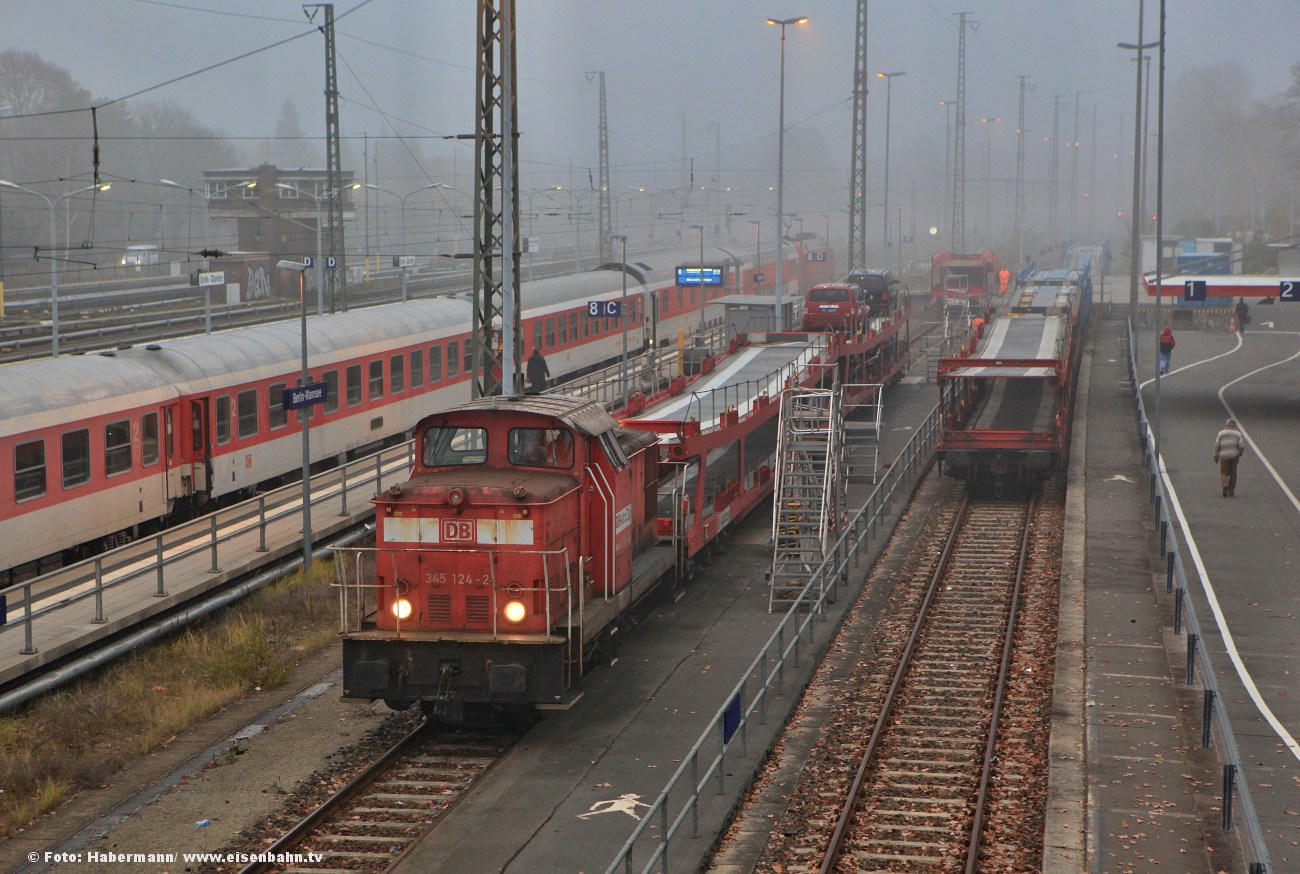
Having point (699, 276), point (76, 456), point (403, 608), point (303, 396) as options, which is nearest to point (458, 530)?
point (403, 608)

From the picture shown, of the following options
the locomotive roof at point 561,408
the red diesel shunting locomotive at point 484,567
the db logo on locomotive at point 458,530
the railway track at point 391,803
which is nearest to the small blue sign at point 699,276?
the locomotive roof at point 561,408

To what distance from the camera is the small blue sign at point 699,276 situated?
166 feet

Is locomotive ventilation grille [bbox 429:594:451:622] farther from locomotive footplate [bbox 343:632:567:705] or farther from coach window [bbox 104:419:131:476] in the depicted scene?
coach window [bbox 104:419:131:476]

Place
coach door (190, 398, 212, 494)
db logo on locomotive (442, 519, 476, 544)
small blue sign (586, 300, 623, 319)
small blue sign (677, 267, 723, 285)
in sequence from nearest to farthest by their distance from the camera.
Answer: db logo on locomotive (442, 519, 476, 544) → coach door (190, 398, 212, 494) → small blue sign (586, 300, 623, 319) → small blue sign (677, 267, 723, 285)

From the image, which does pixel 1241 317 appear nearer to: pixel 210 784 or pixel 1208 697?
pixel 1208 697

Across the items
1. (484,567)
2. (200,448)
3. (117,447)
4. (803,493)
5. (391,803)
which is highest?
(117,447)

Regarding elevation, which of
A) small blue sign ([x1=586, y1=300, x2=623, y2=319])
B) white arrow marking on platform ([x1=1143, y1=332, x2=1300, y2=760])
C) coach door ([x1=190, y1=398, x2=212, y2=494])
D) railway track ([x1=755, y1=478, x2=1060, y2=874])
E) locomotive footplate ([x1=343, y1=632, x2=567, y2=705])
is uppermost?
small blue sign ([x1=586, y1=300, x2=623, y2=319])

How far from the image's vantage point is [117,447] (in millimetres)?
23109

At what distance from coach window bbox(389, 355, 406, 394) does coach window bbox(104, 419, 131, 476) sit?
10.4m

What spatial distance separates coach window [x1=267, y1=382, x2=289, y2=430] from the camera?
1104 inches

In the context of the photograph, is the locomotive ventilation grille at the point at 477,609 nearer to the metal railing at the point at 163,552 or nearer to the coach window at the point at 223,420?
the metal railing at the point at 163,552

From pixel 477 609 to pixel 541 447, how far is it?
2.05 meters

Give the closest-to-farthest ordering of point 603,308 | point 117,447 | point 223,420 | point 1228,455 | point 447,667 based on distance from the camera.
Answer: point 447,667
point 117,447
point 223,420
point 1228,455
point 603,308

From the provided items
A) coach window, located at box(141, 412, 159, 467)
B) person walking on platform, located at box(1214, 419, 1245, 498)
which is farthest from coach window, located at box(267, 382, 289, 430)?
person walking on platform, located at box(1214, 419, 1245, 498)
